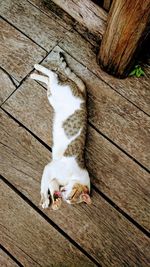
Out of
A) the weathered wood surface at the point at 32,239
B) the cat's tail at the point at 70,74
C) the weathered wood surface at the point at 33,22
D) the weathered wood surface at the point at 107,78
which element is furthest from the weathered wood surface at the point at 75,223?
→ the weathered wood surface at the point at 33,22

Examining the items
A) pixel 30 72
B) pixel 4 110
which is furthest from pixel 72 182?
pixel 30 72

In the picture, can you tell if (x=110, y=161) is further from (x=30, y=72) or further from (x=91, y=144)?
(x=30, y=72)

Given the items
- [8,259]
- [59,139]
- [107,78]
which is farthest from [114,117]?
[8,259]

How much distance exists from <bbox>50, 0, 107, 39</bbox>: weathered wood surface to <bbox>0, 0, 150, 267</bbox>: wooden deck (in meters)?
0.04

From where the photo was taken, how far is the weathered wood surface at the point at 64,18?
6.50 ft

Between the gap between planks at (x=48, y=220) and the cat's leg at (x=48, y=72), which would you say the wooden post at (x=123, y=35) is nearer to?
the cat's leg at (x=48, y=72)

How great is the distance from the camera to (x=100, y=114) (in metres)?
1.85

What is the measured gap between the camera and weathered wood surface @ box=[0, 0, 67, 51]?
6.43ft

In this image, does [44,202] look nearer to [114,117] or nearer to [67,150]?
[67,150]

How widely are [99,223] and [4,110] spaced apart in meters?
0.74

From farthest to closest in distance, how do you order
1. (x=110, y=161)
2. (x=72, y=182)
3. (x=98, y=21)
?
(x=98, y=21)
(x=110, y=161)
(x=72, y=182)

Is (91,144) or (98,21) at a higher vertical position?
(98,21)

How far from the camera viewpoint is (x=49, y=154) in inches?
69.7

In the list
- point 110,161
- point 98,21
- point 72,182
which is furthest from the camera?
point 98,21
